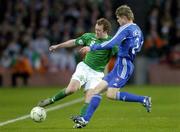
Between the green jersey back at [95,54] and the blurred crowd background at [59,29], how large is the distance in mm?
13158

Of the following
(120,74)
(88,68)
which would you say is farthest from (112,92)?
(88,68)

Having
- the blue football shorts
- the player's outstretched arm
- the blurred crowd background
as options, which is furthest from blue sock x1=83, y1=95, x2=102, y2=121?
the blurred crowd background

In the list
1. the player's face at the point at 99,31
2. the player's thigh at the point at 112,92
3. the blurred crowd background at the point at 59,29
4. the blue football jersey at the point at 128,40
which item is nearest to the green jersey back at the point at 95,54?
the player's face at the point at 99,31

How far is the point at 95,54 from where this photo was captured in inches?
562

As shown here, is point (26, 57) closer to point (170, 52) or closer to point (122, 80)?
point (170, 52)

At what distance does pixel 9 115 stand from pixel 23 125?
2706mm

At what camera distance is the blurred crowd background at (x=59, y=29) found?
1124 inches

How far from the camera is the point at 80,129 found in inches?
498

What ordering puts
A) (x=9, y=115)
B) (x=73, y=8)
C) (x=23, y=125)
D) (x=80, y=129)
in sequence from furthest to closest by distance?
1. (x=73, y=8)
2. (x=9, y=115)
3. (x=23, y=125)
4. (x=80, y=129)

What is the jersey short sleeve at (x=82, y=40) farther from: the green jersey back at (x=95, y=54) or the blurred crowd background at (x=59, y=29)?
the blurred crowd background at (x=59, y=29)

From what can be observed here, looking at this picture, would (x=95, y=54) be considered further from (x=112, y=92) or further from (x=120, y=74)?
(x=112, y=92)

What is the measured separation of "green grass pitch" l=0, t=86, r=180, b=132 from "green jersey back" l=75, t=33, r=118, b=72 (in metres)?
1.12

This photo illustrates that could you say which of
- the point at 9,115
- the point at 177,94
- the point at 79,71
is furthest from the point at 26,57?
the point at 79,71

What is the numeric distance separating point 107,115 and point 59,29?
13.9m
